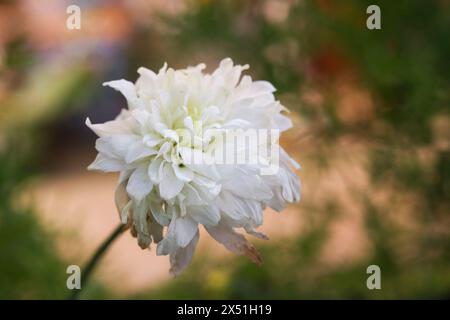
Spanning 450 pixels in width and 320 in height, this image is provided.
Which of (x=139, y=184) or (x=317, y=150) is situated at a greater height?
(x=317, y=150)

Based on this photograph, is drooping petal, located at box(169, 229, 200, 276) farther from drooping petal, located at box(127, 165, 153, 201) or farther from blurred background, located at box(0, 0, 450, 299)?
blurred background, located at box(0, 0, 450, 299)

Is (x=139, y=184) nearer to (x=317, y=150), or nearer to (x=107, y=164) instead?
(x=107, y=164)

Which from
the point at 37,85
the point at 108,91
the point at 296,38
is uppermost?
the point at 108,91

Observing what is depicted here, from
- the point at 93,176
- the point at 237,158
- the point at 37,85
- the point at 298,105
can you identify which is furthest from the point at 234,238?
the point at 93,176

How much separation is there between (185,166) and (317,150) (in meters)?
0.40

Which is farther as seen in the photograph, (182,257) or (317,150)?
(317,150)

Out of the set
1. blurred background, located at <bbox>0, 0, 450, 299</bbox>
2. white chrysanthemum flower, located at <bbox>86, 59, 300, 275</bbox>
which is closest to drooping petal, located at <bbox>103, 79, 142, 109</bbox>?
white chrysanthemum flower, located at <bbox>86, 59, 300, 275</bbox>

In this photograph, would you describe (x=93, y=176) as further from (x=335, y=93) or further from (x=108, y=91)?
(x=335, y=93)

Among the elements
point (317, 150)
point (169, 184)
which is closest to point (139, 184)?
point (169, 184)

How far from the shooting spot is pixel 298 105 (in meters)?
0.63

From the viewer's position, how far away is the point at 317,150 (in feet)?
2.19

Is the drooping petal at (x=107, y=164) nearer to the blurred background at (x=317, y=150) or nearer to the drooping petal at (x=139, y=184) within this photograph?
the drooping petal at (x=139, y=184)

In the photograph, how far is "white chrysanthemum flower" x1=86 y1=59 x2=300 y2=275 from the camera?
27 cm

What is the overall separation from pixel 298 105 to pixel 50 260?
0.87 ft
